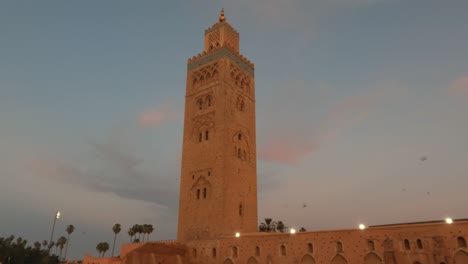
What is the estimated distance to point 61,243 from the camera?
3455 inches

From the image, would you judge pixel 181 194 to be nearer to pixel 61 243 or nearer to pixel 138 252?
pixel 138 252

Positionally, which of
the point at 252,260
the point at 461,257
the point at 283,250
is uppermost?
the point at 283,250

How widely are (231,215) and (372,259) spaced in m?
12.0

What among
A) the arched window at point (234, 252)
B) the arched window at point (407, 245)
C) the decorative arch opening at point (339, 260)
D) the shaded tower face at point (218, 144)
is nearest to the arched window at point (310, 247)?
the decorative arch opening at point (339, 260)

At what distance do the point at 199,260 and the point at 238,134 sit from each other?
11.9m

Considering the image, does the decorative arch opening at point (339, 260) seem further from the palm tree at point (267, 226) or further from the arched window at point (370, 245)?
the palm tree at point (267, 226)

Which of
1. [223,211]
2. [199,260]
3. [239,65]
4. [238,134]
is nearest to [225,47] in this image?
[239,65]

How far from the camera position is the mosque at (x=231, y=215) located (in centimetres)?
1923

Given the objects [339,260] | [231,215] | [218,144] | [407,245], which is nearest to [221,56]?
[218,144]

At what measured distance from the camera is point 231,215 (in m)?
28.6

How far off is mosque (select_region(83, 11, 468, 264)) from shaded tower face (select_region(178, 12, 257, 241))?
9 cm

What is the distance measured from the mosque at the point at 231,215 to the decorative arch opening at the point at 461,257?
0.17 ft

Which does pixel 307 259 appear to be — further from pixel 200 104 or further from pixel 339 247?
pixel 200 104

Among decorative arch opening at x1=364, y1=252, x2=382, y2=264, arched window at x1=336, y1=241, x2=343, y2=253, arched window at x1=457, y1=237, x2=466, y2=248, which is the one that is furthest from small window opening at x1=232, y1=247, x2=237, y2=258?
arched window at x1=457, y1=237, x2=466, y2=248
